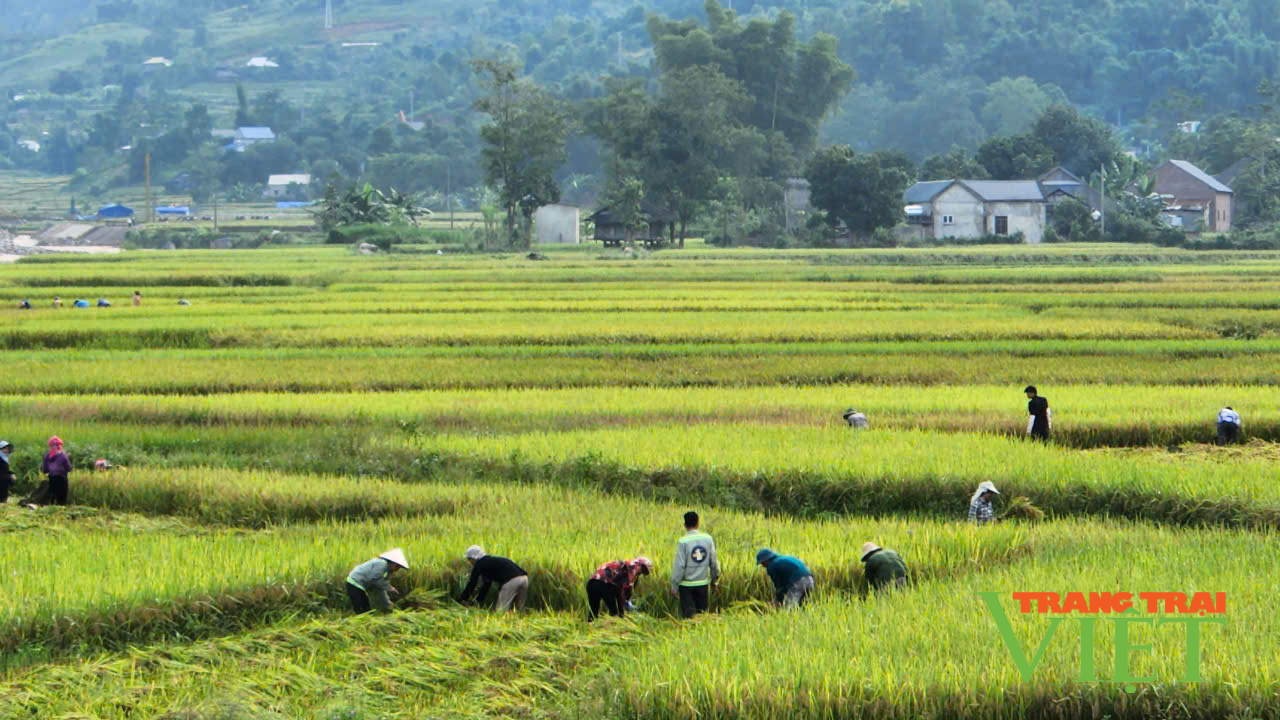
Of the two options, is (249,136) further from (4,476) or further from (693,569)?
(693,569)

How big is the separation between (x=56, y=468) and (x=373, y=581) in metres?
5.45

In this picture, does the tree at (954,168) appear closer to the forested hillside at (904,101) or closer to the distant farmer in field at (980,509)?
the forested hillside at (904,101)

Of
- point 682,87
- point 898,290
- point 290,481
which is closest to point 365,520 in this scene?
point 290,481

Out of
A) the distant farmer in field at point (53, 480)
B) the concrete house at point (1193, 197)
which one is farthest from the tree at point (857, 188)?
the distant farmer in field at point (53, 480)

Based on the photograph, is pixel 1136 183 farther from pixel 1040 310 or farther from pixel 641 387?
pixel 641 387

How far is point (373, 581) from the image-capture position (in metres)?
11.3

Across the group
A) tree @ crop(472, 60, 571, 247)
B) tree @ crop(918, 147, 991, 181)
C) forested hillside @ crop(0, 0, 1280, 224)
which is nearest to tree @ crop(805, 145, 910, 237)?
tree @ crop(472, 60, 571, 247)

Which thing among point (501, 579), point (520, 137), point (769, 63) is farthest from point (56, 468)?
point (769, 63)

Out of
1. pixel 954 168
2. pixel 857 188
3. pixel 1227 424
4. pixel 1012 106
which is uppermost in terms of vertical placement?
pixel 1012 106

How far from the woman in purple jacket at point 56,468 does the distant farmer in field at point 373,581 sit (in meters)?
5.26

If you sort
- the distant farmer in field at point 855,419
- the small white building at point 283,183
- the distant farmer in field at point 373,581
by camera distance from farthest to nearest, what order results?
the small white building at point 283,183 → the distant farmer in field at point 855,419 → the distant farmer in field at point 373,581

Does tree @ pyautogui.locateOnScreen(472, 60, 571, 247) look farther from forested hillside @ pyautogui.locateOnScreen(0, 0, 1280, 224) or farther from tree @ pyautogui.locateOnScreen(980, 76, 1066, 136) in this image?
tree @ pyautogui.locateOnScreen(980, 76, 1066, 136)

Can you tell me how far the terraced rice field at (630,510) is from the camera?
30.8 feet

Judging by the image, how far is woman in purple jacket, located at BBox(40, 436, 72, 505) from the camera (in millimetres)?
15070
